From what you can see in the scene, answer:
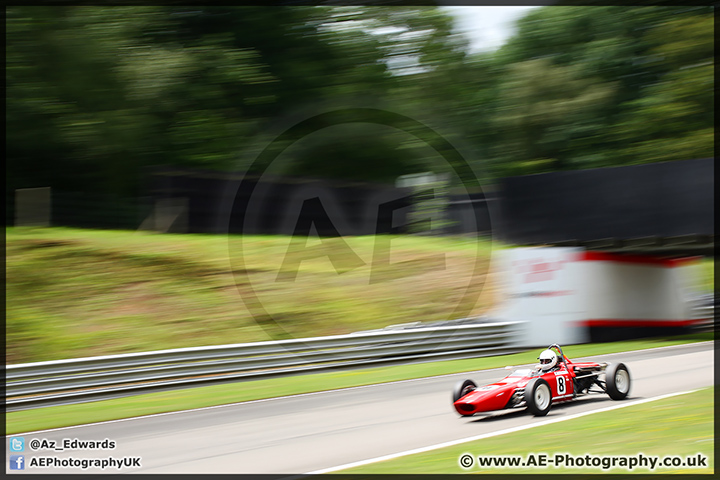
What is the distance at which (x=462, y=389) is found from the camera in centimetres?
793

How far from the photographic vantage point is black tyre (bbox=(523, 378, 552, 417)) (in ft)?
24.4

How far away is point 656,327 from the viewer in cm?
1948

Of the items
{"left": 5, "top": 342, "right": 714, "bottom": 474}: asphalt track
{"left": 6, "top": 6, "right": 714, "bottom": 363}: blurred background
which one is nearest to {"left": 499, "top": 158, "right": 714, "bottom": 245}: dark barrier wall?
{"left": 6, "top": 6, "right": 714, "bottom": 363}: blurred background

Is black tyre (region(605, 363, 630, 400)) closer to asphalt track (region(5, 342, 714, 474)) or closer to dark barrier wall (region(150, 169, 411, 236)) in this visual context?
asphalt track (region(5, 342, 714, 474))

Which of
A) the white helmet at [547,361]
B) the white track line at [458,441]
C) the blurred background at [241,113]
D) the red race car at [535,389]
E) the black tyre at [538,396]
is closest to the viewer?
the white track line at [458,441]

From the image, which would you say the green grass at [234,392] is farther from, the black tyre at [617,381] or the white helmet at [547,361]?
the white helmet at [547,361]

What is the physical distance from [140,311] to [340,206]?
28.7ft

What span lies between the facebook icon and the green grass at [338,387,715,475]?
3.40 metres

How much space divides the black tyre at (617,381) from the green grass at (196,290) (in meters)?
9.24

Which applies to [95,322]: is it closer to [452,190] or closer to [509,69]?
[452,190]

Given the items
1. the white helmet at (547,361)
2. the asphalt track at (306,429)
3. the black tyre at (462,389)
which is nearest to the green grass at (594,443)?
the asphalt track at (306,429)

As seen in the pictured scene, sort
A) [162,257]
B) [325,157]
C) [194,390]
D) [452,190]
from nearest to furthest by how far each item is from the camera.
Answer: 1. [194,390]
2. [162,257]
3. [452,190]
4. [325,157]

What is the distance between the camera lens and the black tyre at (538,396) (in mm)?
7434

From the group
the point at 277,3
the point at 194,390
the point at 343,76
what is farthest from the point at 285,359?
the point at 277,3
